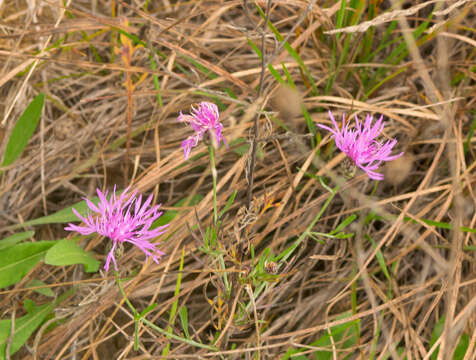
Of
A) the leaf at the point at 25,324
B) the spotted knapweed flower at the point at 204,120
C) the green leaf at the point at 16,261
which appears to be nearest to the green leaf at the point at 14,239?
the green leaf at the point at 16,261

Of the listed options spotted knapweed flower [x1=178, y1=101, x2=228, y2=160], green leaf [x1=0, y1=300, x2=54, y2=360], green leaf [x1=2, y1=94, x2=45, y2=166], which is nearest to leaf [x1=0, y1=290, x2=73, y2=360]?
green leaf [x1=0, y1=300, x2=54, y2=360]

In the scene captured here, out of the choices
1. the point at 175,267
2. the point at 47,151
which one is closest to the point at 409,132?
the point at 175,267

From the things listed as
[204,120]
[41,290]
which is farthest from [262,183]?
[41,290]

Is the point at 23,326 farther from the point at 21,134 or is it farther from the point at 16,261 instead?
the point at 21,134

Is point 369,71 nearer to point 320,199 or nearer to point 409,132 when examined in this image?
point 409,132

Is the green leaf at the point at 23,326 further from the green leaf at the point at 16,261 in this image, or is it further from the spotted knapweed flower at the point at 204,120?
the spotted knapweed flower at the point at 204,120
